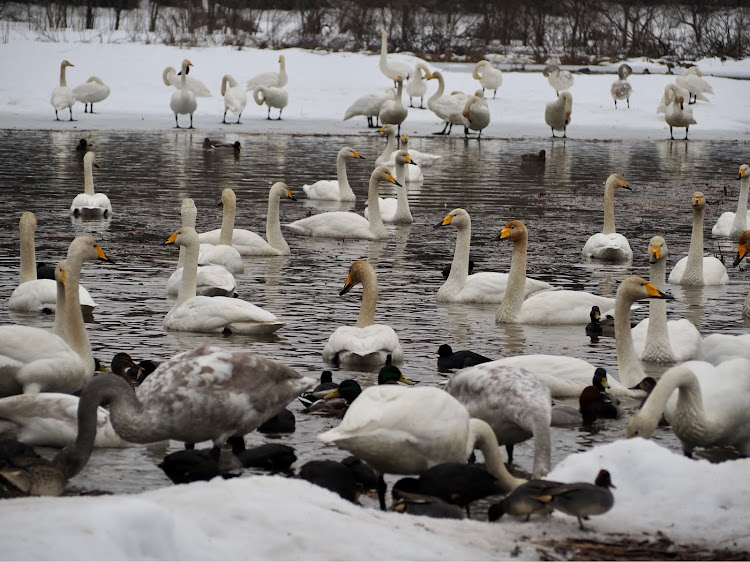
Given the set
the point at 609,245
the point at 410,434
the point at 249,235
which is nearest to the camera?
the point at 410,434

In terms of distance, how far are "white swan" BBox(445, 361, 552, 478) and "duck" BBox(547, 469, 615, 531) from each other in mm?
962

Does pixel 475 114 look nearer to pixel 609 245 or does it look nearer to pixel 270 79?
pixel 270 79

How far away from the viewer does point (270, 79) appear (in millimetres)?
37156

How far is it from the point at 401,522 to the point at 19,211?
1238cm

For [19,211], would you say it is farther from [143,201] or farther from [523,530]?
[523,530]

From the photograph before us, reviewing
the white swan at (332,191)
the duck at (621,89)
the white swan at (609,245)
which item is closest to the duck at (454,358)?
the white swan at (609,245)

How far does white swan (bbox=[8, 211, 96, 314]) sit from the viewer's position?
9.89 meters

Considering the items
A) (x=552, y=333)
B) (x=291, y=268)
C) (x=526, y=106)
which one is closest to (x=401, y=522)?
(x=552, y=333)

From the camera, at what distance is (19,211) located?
1611 cm

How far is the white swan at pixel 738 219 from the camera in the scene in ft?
48.1

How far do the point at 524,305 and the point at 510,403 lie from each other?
426cm

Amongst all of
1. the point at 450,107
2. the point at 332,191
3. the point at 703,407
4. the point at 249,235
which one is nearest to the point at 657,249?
the point at 703,407

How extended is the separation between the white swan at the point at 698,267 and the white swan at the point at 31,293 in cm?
563

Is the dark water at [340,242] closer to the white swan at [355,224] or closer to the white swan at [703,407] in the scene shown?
the white swan at [355,224]
